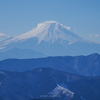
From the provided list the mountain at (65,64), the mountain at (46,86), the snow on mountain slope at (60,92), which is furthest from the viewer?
the mountain at (65,64)

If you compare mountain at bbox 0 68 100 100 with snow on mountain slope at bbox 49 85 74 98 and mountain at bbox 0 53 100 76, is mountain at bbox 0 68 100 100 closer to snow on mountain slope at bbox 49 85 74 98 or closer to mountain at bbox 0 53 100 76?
snow on mountain slope at bbox 49 85 74 98

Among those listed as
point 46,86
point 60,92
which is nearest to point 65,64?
point 46,86

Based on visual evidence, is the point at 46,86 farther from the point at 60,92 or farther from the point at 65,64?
the point at 65,64

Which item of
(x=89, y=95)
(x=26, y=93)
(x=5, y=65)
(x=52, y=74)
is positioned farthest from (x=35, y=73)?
(x=5, y=65)

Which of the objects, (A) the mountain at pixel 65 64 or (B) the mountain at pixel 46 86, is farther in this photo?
(A) the mountain at pixel 65 64

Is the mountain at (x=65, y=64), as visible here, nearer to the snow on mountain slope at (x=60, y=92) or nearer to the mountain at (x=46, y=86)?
the mountain at (x=46, y=86)

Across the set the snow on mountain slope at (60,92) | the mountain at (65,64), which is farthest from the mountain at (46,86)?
the mountain at (65,64)

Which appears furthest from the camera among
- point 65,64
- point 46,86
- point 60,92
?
point 65,64
